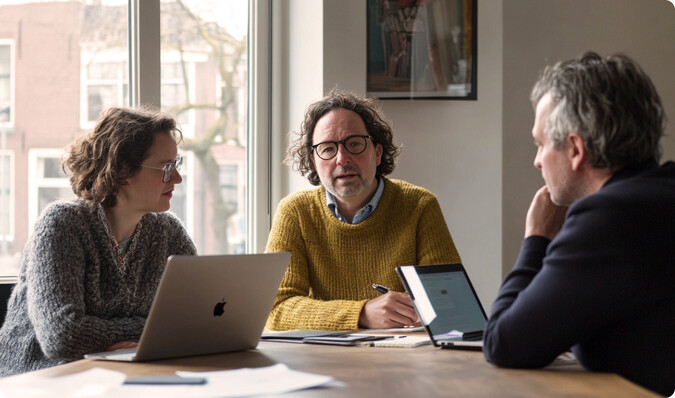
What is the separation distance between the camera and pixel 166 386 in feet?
4.25

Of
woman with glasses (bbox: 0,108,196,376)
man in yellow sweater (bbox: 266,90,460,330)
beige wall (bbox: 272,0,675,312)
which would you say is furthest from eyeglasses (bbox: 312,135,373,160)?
beige wall (bbox: 272,0,675,312)

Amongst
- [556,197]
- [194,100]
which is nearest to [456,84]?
[194,100]

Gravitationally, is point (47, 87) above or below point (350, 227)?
above

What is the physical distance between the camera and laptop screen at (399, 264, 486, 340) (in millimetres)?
1766

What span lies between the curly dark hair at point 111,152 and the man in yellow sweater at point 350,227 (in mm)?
500

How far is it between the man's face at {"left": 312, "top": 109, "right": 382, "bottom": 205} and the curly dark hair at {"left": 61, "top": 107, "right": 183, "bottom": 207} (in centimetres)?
51

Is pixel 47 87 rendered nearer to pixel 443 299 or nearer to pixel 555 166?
pixel 443 299

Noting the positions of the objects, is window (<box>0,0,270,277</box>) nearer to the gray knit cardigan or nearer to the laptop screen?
the gray knit cardigan

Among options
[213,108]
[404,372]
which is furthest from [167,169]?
[404,372]

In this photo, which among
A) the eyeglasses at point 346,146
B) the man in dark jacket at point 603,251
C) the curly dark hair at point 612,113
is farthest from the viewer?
the eyeglasses at point 346,146

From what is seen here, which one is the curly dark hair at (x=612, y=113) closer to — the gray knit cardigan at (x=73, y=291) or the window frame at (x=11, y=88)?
the gray knit cardigan at (x=73, y=291)

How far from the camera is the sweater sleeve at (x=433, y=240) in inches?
98.9

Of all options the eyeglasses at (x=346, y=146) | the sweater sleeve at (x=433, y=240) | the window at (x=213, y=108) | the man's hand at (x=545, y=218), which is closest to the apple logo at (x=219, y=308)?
the man's hand at (x=545, y=218)

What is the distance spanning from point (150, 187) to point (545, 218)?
1.19 meters
